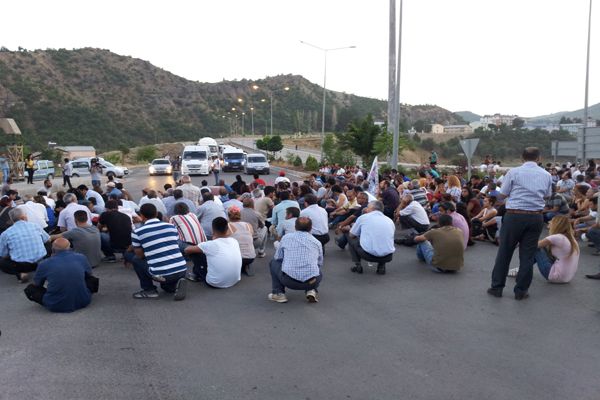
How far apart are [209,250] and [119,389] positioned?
10.9ft

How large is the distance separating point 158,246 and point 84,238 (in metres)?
2.52

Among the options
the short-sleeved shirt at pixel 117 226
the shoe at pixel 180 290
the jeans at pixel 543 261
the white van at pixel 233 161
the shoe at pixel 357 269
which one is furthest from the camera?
the white van at pixel 233 161

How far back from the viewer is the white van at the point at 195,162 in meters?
37.1

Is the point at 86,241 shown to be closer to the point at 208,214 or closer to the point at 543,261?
the point at 208,214

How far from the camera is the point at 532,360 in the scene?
17.6 feet

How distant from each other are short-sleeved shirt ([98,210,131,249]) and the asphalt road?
1.55m

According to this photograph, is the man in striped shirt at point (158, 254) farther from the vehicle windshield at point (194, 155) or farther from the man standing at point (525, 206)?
the vehicle windshield at point (194, 155)

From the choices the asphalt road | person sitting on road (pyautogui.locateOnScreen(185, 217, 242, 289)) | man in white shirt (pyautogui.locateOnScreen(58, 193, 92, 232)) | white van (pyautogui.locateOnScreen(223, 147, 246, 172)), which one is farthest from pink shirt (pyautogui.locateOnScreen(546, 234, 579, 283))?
white van (pyautogui.locateOnScreen(223, 147, 246, 172))

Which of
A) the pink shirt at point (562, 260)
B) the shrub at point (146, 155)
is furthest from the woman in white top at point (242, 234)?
the shrub at point (146, 155)

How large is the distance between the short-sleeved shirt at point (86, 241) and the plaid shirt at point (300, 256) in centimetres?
385

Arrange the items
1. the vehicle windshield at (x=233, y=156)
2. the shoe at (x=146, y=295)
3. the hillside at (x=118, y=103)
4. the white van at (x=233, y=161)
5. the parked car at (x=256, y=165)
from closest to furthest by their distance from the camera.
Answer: the shoe at (x=146, y=295), the parked car at (x=256, y=165), the white van at (x=233, y=161), the vehicle windshield at (x=233, y=156), the hillside at (x=118, y=103)

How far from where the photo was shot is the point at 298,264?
23.8ft

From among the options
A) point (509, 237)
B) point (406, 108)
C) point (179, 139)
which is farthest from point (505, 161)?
point (406, 108)

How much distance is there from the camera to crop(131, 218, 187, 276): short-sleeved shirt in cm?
741
